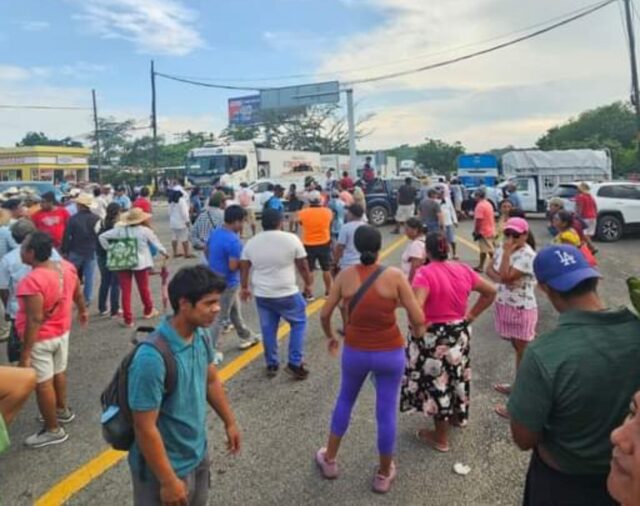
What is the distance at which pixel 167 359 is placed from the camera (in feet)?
7.32

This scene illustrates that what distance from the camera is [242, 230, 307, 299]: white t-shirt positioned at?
5301mm

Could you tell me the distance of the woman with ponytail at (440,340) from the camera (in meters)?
3.87

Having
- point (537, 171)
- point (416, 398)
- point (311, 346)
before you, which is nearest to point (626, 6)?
point (537, 171)

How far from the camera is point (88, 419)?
4.63m

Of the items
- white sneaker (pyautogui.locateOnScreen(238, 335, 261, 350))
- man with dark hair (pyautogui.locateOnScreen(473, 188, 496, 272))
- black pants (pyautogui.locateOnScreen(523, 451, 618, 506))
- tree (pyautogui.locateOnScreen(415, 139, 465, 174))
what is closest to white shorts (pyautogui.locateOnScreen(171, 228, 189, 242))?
man with dark hair (pyautogui.locateOnScreen(473, 188, 496, 272))

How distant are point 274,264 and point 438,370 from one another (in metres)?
2.03

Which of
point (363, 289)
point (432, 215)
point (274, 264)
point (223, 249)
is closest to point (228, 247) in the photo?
point (223, 249)

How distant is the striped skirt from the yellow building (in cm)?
4615

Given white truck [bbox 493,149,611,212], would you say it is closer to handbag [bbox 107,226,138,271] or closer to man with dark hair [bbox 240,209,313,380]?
handbag [bbox 107,226,138,271]

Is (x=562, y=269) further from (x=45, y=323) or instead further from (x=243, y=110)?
(x=243, y=110)

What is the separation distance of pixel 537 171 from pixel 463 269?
21505mm

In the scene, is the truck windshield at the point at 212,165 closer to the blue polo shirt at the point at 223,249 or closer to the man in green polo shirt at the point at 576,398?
the blue polo shirt at the point at 223,249

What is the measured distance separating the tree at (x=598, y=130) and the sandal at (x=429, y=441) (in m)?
50.1

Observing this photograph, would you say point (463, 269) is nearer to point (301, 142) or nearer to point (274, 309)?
point (274, 309)
